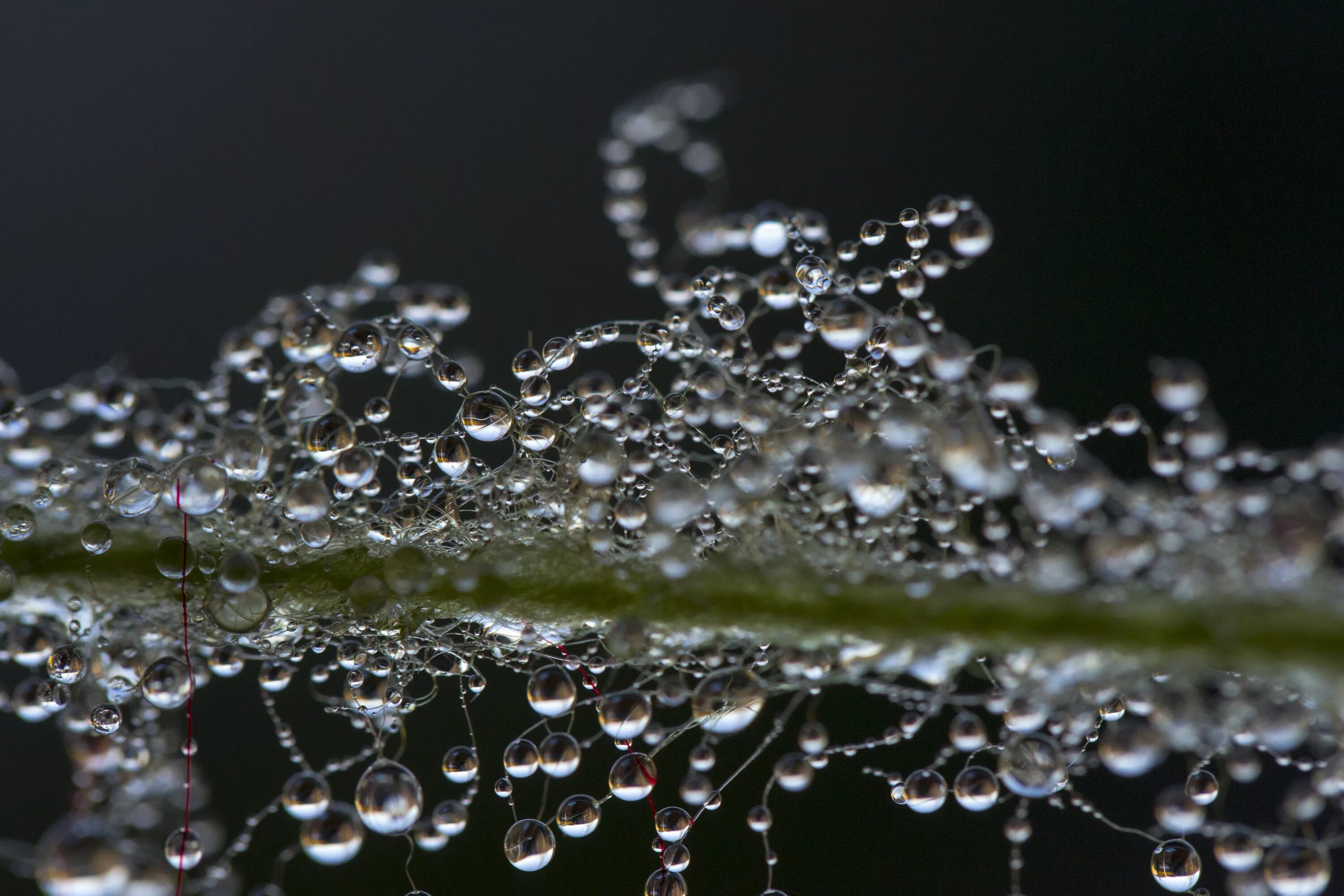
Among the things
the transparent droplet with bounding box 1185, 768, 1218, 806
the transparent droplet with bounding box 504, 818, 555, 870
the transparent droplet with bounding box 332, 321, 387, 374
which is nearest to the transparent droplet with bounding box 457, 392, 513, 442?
the transparent droplet with bounding box 332, 321, 387, 374

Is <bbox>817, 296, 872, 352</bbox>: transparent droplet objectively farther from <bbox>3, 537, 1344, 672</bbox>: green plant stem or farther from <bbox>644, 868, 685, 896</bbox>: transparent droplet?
<bbox>644, 868, 685, 896</bbox>: transparent droplet

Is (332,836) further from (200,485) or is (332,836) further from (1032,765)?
(1032,765)

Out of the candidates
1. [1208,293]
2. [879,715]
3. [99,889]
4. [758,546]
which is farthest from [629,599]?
[1208,293]

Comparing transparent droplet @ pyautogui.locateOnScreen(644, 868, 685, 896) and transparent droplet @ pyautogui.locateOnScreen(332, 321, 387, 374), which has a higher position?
transparent droplet @ pyautogui.locateOnScreen(332, 321, 387, 374)

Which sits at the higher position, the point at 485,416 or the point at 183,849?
the point at 485,416

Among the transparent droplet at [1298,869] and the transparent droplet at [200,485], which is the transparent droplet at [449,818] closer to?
the transparent droplet at [200,485]

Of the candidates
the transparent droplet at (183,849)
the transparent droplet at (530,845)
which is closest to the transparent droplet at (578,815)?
the transparent droplet at (530,845)

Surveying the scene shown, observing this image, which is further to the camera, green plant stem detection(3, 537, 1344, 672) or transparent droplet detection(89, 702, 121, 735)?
transparent droplet detection(89, 702, 121, 735)

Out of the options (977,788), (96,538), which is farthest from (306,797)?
(977,788)

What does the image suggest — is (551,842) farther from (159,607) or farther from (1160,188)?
(1160,188)

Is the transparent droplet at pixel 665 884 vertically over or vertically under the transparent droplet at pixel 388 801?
under
